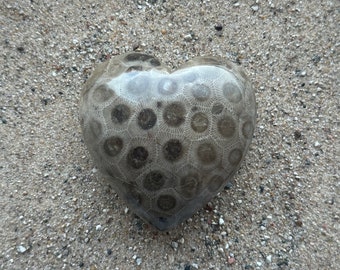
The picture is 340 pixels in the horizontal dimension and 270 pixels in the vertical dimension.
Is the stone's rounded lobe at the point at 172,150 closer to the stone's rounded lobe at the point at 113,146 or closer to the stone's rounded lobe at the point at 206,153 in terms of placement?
the stone's rounded lobe at the point at 206,153

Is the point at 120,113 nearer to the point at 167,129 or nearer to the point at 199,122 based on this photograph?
the point at 167,129

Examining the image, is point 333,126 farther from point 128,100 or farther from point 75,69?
point 75,69

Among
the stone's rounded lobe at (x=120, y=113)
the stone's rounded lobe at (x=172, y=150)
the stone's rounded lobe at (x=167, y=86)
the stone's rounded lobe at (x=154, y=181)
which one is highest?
the stone's rounded lobe at (x=167, y=86)

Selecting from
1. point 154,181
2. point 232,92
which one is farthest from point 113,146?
point 232,92

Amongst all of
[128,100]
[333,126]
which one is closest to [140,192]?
[128,100]

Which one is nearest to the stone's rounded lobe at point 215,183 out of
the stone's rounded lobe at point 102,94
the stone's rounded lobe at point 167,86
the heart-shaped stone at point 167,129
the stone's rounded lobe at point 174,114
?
the heart-shaped stone at point 167,129

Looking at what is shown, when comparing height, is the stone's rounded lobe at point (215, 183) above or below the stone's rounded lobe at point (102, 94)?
below
